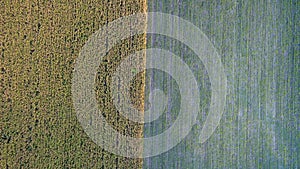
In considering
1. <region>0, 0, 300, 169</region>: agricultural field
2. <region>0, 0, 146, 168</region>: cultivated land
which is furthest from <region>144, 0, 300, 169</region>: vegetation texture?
<region>0, 0, 146, 168</region>: cultivated land

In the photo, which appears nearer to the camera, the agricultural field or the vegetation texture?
the agricultural field

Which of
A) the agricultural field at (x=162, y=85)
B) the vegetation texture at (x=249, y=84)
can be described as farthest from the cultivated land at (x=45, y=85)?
the vegetation texture at (x=249, y=84)

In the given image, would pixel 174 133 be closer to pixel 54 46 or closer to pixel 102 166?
pixel 102 166

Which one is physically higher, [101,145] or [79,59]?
[79,59]

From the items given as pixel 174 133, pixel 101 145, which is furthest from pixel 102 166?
pixel 174 133

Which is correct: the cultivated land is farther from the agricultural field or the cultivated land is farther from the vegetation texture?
the vegetation texture

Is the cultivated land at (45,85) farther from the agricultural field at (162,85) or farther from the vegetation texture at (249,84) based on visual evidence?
the vegetation texture at (249,84)

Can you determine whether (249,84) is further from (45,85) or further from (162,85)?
(45,85)

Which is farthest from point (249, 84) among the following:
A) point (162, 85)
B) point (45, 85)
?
point (45, 85)

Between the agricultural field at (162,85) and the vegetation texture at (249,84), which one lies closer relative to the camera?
the agricultural field at (162,85)
